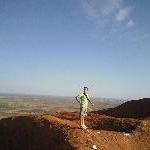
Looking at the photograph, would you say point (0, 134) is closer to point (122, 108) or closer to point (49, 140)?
point (49, 140)

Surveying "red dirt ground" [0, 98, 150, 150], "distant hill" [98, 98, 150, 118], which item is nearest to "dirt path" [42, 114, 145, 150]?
"red dirt ground" [0, 98, 150, 150]

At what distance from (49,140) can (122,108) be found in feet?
42.0

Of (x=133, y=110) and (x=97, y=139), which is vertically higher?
(x=133, y=110)

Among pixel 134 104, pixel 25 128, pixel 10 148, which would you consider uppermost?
pixel 134 104

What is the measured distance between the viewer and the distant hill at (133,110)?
2688cm

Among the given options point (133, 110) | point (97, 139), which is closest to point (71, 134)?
point (97, 139)

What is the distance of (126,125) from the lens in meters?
20.0

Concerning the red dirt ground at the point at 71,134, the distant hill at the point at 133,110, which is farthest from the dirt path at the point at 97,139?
the distant hill at the point at 133,110

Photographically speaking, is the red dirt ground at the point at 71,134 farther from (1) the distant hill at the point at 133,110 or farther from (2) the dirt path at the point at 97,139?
(1) the distant hill at the point at 133,110

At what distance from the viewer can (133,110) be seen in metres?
28.0

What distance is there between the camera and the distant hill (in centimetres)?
2688

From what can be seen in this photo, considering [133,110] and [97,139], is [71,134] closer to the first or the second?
[97,139]

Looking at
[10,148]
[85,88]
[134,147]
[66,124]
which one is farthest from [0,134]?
[134,147]

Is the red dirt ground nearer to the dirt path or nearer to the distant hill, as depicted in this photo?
the dirt path
